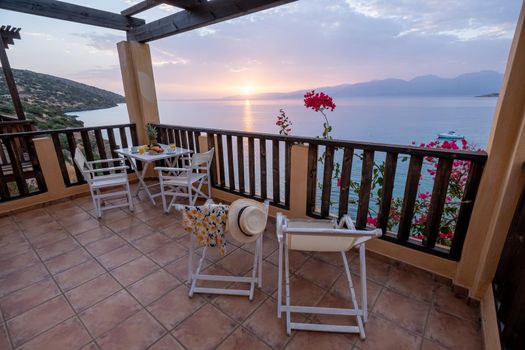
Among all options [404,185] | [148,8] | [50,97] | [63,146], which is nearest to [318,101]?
[404,185]

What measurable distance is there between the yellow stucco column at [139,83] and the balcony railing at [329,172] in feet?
0.98

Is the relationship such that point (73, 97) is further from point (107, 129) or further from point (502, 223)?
point (502, 223)

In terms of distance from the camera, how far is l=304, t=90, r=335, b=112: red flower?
2.52m

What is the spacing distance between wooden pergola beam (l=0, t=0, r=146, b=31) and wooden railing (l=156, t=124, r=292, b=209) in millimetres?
1916

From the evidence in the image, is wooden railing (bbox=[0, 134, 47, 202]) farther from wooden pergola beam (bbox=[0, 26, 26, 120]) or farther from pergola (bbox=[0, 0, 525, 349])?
wooden pergola beam (bbox=[0, 26, 26, 120])

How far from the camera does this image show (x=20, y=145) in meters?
5.45

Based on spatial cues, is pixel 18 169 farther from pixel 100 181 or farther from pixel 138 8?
pixel 138 8

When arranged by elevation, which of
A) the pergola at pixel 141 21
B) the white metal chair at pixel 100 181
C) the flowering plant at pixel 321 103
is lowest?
the white metal chair at pixel 100 181

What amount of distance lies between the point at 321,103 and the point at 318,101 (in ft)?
0.13

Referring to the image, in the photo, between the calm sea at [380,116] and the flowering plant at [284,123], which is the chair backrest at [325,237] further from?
the calm sea at [380,116]

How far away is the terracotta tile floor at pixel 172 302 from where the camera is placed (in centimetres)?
139

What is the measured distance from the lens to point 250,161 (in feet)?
9.89

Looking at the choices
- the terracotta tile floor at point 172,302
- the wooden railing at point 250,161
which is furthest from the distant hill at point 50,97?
the terracotta tile floor at point 172,302

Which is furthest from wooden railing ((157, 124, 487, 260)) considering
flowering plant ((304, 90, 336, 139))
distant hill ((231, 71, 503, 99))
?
distant hill ((231, 71, 503, 99))
